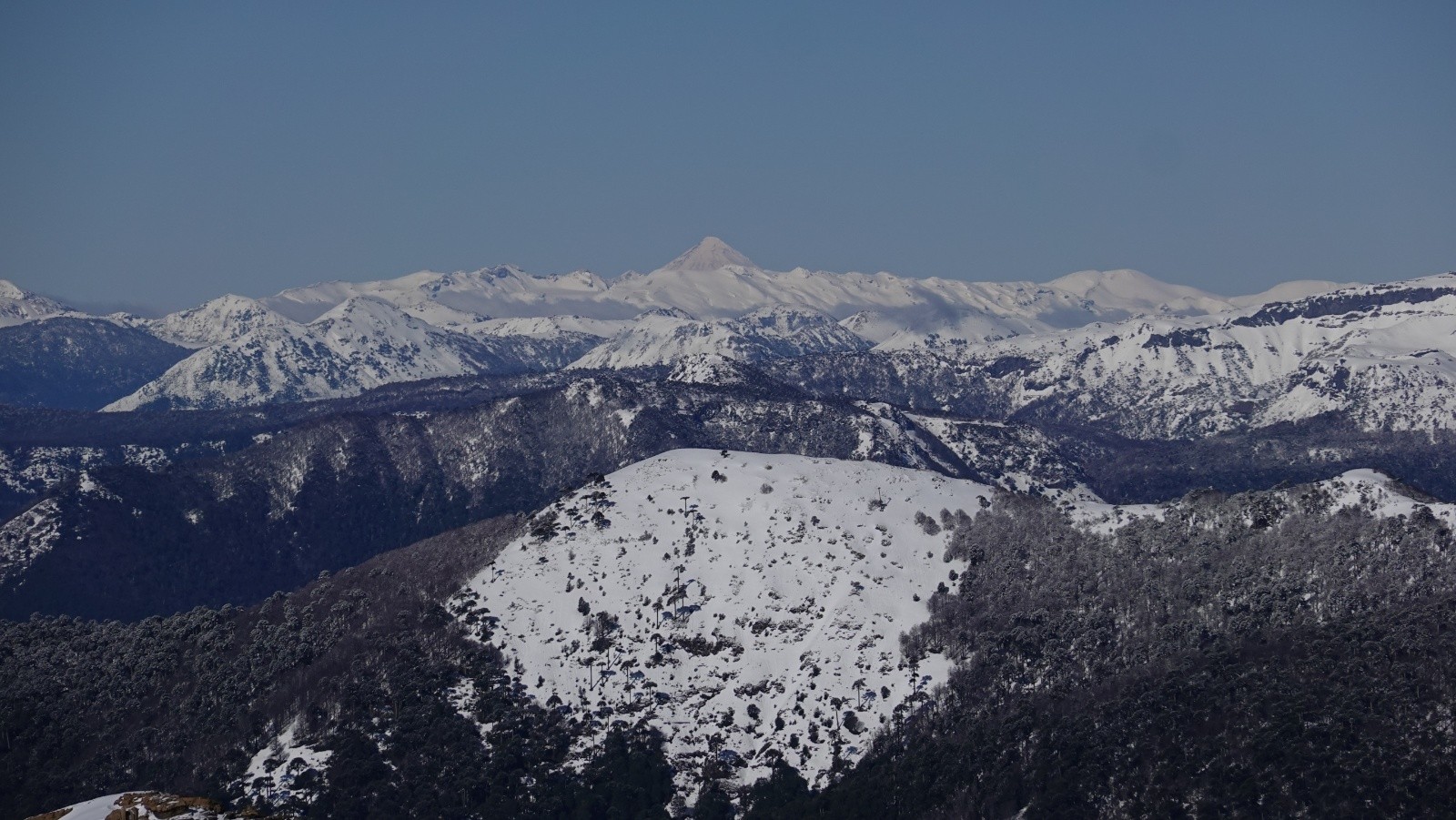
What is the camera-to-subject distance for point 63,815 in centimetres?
15238

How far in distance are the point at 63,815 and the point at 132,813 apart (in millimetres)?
15170

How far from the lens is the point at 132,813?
5576 inches

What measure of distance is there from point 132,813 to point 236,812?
8.60 metres

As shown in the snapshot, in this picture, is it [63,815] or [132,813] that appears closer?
[132,813]

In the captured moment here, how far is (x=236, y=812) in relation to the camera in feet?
472

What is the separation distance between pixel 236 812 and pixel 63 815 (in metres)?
20.6

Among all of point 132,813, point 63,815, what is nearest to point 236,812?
point 132,813

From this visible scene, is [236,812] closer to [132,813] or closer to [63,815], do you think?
[132,813]
